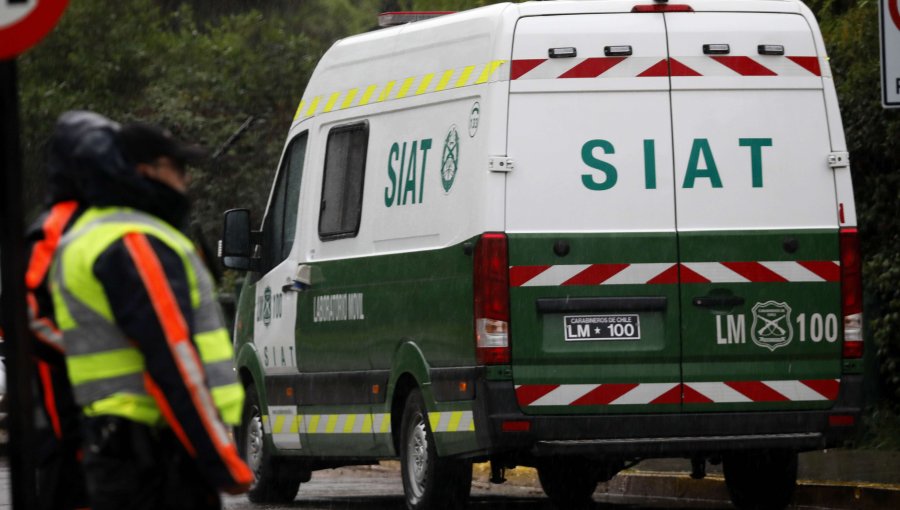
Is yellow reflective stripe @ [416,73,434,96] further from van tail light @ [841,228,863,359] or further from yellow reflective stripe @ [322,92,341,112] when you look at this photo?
van tail light @ [841,228,863,359]

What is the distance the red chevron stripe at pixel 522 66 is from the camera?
920 cm

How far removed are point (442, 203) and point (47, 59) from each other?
2645cm

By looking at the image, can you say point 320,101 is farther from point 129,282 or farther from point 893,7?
point 129,282

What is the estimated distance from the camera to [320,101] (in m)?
11.4

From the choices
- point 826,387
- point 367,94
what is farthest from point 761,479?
point 367,94

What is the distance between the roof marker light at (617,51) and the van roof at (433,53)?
192 mm

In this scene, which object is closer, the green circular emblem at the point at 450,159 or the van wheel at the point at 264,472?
the green circular emblem at the point at 450,159

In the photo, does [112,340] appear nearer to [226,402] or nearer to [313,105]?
[226,402]

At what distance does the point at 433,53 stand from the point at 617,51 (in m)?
1.14

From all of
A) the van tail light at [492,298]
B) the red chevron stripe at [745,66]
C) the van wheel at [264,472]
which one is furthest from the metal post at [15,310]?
the van wheel at [264,472]

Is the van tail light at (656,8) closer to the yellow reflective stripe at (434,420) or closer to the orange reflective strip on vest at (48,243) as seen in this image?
the yellow reflective stripe at (434,420)

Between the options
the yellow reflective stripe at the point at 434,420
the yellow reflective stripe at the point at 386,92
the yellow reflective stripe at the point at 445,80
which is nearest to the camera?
the yellow reflective stripe at the point at 434,420

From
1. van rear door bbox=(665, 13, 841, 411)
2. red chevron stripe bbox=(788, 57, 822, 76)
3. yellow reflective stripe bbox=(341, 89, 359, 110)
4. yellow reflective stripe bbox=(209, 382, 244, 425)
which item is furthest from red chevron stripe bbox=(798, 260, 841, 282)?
yellow reflective stripe bbox=(209, 382, 244, 425)

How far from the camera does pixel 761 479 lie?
10547mm
